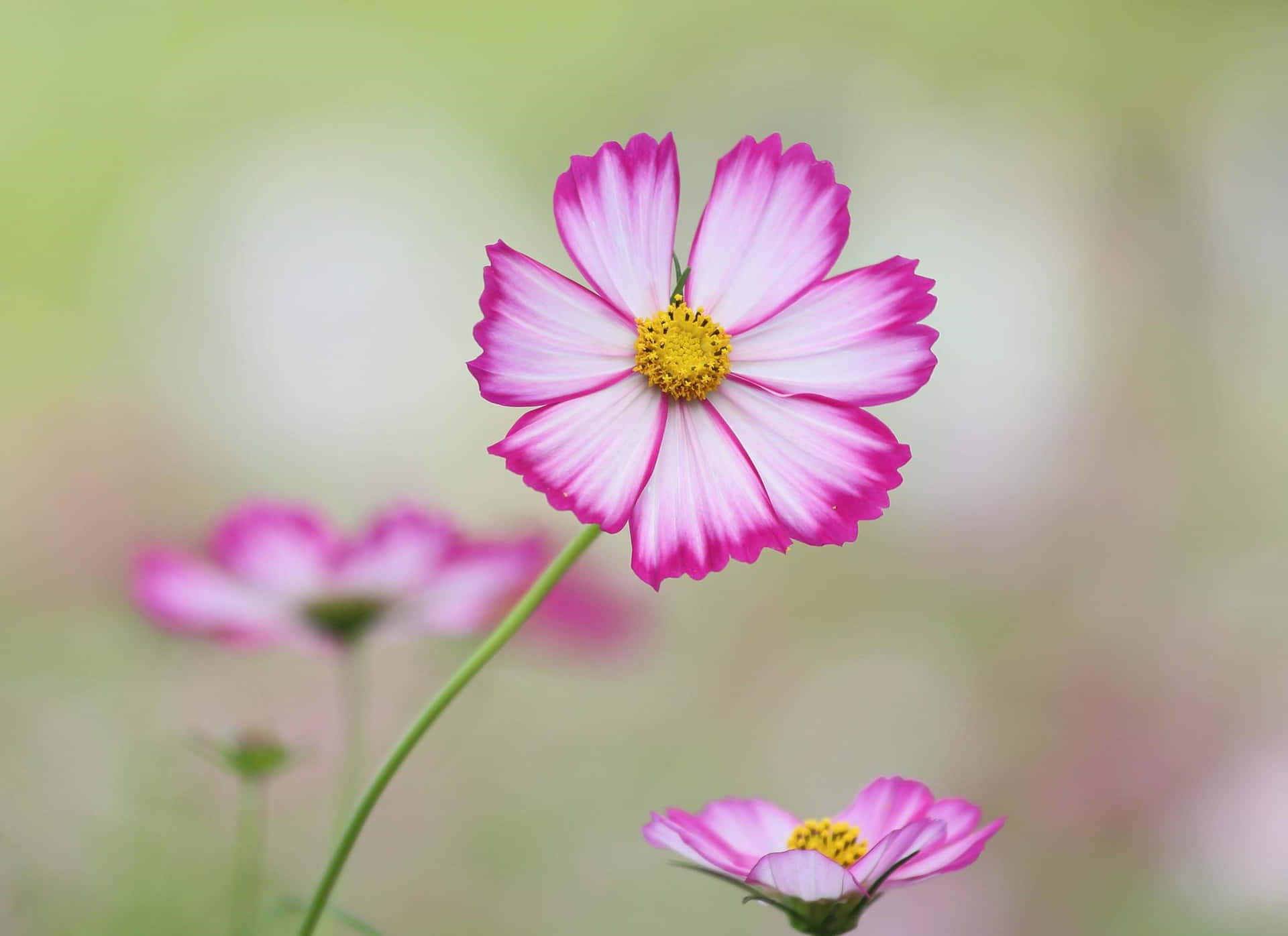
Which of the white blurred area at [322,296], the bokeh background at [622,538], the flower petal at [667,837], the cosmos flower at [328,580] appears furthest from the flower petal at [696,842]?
the white blurred area at [322,296]

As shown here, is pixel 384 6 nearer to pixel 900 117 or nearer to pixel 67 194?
pixel 67 194

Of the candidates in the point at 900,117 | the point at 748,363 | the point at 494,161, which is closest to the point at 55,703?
the point at 748,363

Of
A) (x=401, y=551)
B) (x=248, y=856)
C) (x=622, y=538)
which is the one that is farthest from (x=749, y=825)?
(x=622, y=538)

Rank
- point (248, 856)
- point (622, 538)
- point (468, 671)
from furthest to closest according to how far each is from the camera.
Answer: point (622, 538)
point (248, 856)
point (468, 671)

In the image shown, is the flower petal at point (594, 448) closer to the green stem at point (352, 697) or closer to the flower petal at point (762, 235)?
the flower petal at point (762, 235)

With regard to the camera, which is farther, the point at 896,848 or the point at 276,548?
the point at 276,548

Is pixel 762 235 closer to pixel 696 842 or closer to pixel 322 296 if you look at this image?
pixel 696 842
